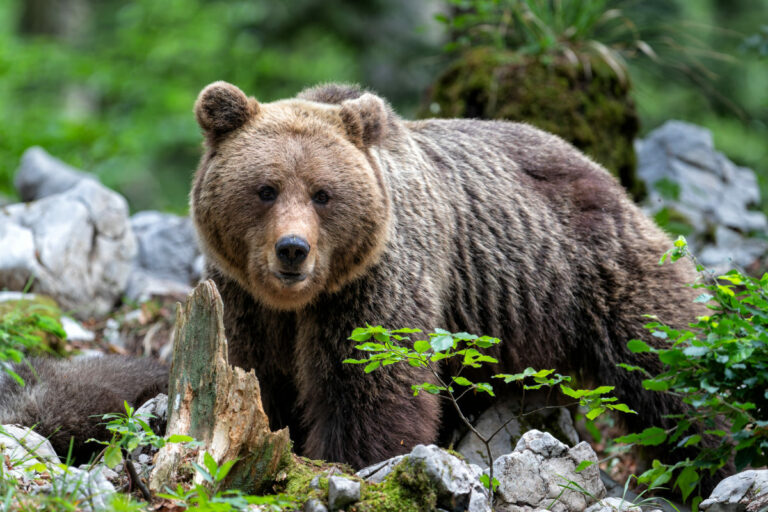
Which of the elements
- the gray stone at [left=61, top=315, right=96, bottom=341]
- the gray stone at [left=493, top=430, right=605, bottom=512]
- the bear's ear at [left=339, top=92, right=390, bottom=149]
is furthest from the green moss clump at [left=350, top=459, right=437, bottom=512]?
the gray stone at [left=61, top=315, right=96, bottom=341]

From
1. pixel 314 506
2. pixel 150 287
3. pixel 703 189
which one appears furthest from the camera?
pixel 703 189

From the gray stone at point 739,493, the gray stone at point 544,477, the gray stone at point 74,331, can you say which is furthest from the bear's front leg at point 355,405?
the gray stone at point 74,331

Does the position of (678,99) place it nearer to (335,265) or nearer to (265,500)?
(335,265)

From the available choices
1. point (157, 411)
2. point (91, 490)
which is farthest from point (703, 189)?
point (91, 490)

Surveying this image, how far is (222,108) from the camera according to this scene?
197 inches

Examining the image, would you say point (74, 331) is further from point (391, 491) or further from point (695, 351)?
point (695, 351)

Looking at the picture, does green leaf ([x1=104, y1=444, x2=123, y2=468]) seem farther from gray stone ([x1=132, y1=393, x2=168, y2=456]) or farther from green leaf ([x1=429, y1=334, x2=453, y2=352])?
green leaf ([x1=429, y1=334, x2=453, y2=352])

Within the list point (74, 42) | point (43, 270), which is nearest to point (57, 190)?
point (43, 270)

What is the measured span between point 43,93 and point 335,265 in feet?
54.9

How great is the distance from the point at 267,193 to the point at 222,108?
0.67 metres

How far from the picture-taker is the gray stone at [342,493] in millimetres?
3568

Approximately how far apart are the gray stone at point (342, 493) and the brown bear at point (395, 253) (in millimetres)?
1279

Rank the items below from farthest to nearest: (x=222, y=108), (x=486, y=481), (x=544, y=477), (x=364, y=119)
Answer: (x=364, y=119), (x=222, y=108), (x=544, y=477), (x=486, y=481)

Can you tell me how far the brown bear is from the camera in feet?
15.7
